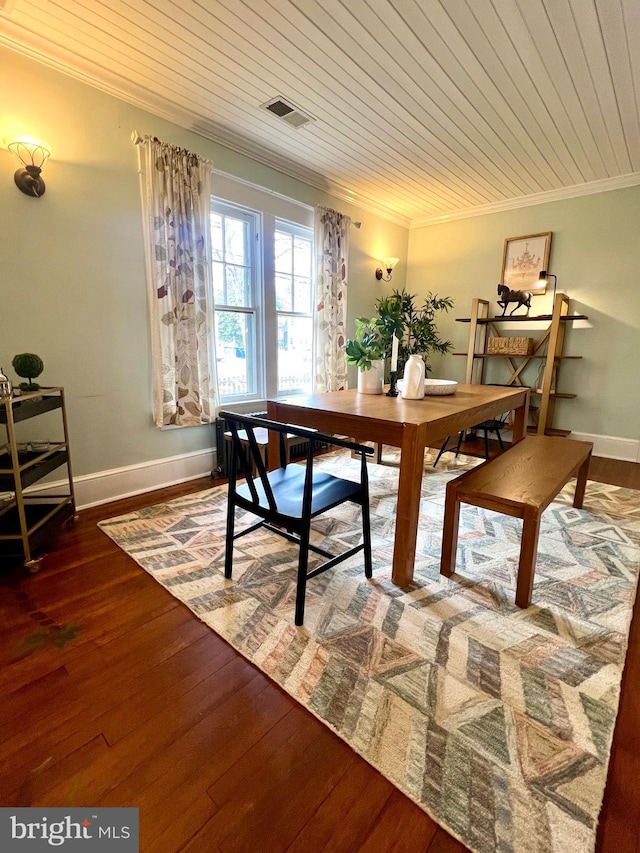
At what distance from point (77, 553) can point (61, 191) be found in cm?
201

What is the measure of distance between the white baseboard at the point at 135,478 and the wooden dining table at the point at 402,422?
1.10 metres

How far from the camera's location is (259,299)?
10.9 feet

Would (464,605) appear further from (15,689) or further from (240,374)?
(240,374)

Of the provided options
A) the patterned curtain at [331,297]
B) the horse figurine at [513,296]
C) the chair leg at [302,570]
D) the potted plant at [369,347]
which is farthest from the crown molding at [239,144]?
the chair leg at [302,570]

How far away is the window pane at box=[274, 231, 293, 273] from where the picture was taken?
3469mm

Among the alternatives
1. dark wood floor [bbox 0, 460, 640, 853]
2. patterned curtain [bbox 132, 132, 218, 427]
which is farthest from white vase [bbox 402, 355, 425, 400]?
patterned curtain [bbox 132, 132, 218, 427]

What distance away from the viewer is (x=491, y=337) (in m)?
4.33

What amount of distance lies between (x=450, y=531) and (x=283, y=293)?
8.80 ft

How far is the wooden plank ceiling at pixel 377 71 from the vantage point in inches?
69.9

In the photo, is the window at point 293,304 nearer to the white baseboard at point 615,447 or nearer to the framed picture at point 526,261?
the framed picture at point 526,261

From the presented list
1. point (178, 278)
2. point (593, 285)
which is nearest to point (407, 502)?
point (178, 278)

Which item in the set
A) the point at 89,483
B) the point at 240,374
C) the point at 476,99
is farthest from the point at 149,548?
the point at 476,99

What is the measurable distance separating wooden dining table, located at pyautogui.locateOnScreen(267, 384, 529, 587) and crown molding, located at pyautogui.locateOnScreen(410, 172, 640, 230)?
2.75 meters

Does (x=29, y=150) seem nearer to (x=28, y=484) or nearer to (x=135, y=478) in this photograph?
(x=28, y=484)
